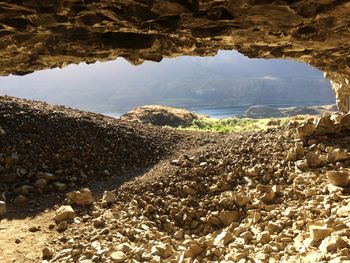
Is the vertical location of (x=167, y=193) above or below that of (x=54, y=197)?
above

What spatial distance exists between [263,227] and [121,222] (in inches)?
100

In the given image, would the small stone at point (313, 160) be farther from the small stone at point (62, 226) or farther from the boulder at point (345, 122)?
the small stone at point (62, 226)

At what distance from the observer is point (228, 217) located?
688 cm

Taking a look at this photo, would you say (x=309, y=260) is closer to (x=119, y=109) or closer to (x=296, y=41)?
(x=296, y=41)

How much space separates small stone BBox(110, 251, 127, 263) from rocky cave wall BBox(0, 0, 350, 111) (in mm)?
2855

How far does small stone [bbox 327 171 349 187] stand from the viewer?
637 cm

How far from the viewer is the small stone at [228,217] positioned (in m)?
6.83

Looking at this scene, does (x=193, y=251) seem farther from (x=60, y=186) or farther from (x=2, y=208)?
(x=60, y=186)

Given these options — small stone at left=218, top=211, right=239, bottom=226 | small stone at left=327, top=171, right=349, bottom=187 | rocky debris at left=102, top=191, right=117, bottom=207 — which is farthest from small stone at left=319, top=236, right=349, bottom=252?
rocky debris at left=102, top=191, right=117, bottom=207

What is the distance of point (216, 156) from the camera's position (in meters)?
10.2

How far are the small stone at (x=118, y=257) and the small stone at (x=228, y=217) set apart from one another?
77.1 inches

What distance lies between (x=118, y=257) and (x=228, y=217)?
2.13m

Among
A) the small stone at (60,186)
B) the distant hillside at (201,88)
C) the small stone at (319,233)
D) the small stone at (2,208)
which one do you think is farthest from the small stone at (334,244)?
the distant hillside at (201,88)

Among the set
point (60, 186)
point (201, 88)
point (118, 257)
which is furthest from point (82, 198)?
point (201, 88)
